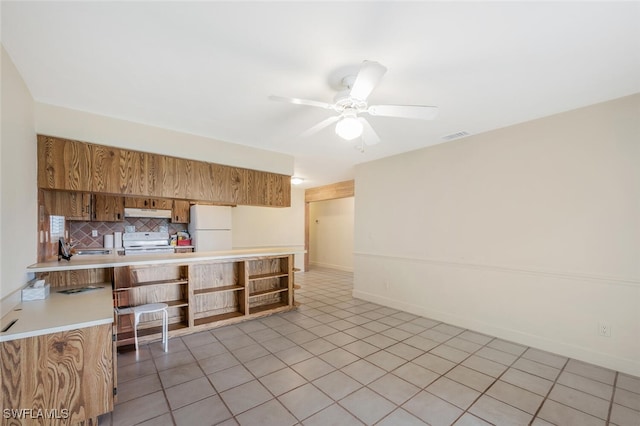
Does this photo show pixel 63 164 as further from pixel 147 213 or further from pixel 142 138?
pixel 147 213

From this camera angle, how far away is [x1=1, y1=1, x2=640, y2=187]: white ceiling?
1521 mm

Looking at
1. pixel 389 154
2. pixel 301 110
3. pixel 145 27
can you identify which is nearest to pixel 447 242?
pixel 389 154

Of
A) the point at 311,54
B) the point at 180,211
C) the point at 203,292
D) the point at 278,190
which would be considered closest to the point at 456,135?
the point at 311,54

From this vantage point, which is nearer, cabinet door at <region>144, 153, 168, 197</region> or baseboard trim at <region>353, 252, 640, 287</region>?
baseboard trim at <region>353, 252, 640, 287</region>

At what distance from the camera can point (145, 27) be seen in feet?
5.40

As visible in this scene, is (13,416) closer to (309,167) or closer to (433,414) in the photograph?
(433,414)

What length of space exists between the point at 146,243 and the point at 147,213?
64 cm

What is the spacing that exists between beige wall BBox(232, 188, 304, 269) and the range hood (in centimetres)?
157

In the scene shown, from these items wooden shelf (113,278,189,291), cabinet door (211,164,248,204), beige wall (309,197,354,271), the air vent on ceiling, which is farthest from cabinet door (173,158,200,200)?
beige wall (309,197,354,271)

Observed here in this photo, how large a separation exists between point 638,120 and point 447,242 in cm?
220

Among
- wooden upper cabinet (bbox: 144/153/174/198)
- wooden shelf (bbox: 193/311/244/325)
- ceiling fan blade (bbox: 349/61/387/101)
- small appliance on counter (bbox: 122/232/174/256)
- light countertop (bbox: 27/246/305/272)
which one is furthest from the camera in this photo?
small appliance on counter (bbox: 122/232/174/256)

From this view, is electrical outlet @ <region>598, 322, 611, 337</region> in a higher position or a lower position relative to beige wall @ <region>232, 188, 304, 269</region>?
lower

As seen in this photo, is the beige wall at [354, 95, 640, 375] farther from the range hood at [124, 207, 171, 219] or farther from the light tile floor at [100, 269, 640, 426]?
the range hood at [124, 207, 171, 219]

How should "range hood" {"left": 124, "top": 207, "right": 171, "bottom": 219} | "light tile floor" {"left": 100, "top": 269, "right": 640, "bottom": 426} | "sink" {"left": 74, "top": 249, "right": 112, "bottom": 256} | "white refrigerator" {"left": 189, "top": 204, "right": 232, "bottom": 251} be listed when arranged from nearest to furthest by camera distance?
"light tile floor" {"left": 100, "top": 269, "right": 640, "bottom": 426}
"sink" {"left": 74, "top": 249, "right": 112, "bottom": 256}
"range hood" {"left": 124, "top": 207, "right": 171, "bottom": 219}
"white refrigerator" {"left": 189, "top": 204, "right": 232, "bottom": 251}
